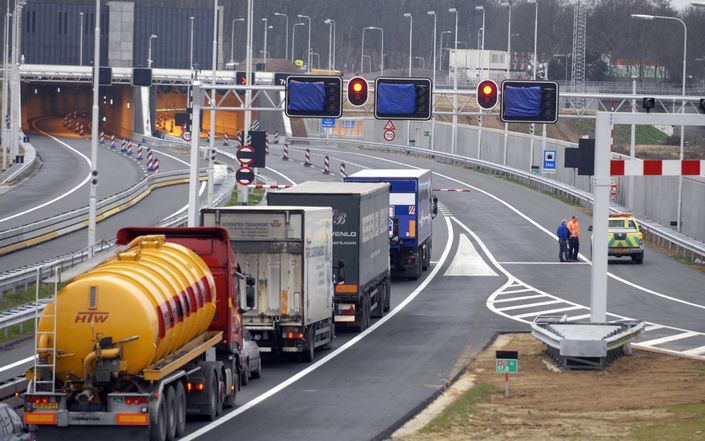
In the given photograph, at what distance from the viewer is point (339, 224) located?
30375mm

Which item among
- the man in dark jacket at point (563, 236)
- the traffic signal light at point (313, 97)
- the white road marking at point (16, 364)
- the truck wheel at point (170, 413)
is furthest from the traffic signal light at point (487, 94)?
the truck wheel at point (170, 413)

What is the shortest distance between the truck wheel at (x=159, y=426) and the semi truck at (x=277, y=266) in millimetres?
7689

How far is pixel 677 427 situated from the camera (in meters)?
18.2

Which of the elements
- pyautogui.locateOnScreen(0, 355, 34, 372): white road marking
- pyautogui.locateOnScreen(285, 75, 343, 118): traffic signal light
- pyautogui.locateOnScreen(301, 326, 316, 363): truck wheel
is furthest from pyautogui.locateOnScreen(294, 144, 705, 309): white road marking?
pyautogui.locateOnScreen(0, 355, 34, 372): white road marking

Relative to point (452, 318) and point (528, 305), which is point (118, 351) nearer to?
point (452, 318)

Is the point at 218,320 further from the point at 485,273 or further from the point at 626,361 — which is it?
the point at 485,273

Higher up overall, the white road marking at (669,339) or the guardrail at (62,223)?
the guardrail at (62,223)

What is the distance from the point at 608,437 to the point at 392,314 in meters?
16.9

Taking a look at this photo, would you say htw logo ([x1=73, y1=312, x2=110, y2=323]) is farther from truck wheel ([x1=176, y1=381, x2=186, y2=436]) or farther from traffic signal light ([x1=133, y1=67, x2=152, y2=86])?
traffic signal light ([x1=133, y1=67, x2=152, y2=86])

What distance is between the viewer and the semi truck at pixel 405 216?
40469 millimetres

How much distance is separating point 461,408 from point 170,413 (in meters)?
5.10

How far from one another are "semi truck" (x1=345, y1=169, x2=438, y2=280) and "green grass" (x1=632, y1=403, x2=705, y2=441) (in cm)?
2055

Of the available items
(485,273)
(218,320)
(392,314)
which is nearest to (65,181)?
(485,273)

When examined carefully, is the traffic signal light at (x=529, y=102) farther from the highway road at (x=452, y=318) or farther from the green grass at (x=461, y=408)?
the green grass at (x=461, y=408)
